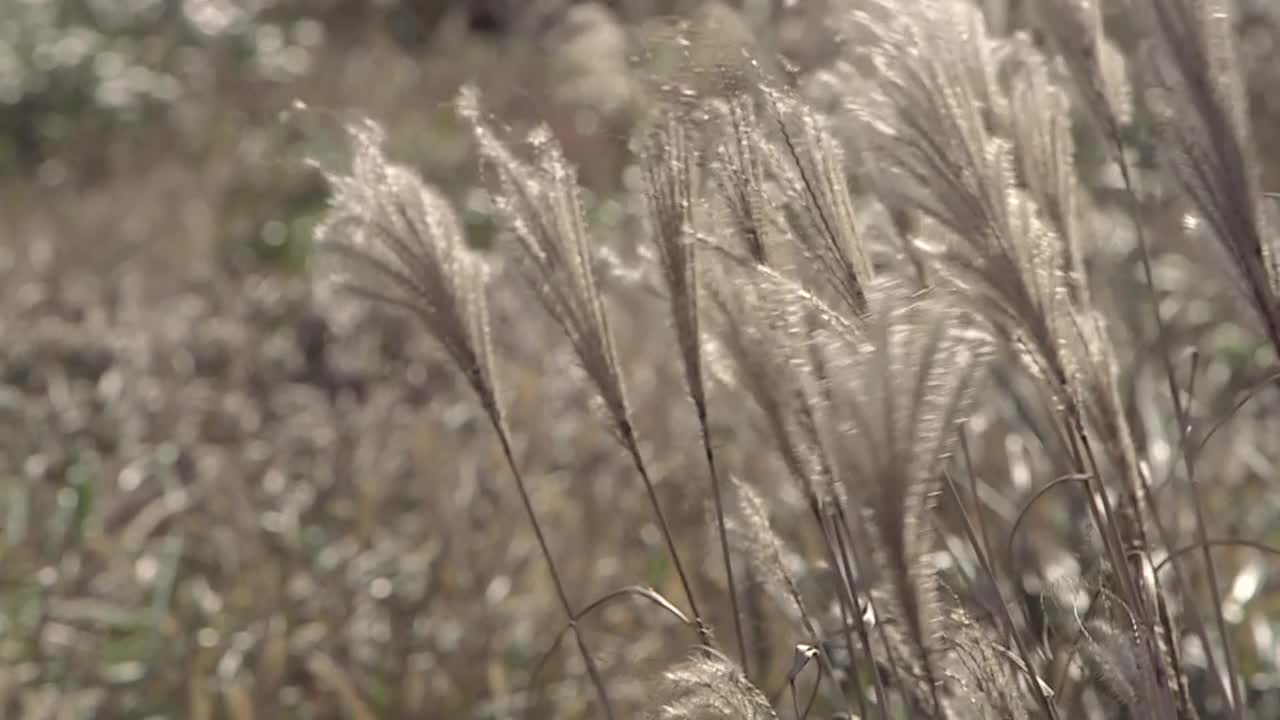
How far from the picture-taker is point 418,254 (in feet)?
4.57

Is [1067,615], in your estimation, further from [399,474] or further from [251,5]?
[251,5]

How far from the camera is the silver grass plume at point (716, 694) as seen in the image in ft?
3.77

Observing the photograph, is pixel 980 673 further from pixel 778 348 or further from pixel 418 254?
pixel 418 254

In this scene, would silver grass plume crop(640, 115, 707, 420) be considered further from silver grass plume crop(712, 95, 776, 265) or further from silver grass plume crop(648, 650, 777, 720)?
silver grass plume crop(648, 650, 777, 720)

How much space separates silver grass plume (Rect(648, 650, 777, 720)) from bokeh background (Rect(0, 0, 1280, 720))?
442 millimetres

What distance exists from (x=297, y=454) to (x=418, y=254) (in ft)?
6.79

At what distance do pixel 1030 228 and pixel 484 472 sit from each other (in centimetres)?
219

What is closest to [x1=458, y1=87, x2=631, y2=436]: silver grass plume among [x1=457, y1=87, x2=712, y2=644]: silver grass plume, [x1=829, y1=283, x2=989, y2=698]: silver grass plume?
[x1=457, y1=87, x2=712, y2=644]: silver grass plume

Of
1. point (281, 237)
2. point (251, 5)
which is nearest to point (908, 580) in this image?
point (281, 237)

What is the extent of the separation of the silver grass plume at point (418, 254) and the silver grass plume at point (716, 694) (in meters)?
0.35

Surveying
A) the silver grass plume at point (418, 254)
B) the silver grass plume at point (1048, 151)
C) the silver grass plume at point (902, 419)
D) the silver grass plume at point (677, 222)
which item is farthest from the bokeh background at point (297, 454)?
the silver grass plume at point (902, 419)

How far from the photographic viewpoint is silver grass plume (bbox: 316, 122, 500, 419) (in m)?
1.40

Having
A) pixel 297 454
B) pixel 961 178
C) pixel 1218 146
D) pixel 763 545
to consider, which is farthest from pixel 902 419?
pixel 297 454

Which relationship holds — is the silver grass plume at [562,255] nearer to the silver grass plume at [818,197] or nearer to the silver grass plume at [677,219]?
the silver grass plume at [677,219]
